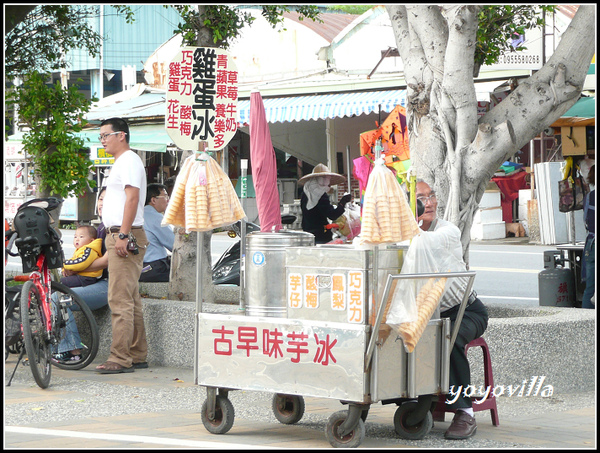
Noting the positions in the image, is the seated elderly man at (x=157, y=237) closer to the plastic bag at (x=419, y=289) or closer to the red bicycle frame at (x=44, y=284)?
the red bicycle frame at (x=44, y=284)

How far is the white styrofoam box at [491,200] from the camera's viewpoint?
68.1ft

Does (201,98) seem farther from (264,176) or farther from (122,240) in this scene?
(264,176)

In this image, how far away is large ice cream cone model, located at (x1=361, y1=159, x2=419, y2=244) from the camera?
4.86 m

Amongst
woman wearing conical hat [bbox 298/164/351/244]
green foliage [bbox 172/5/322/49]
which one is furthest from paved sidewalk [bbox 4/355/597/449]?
green foliage [bbox 172/5/322/49]

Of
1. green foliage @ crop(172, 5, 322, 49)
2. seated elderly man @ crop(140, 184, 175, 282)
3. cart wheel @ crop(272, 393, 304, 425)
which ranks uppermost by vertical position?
green foliage @ crop(172, 5, 322, 49)

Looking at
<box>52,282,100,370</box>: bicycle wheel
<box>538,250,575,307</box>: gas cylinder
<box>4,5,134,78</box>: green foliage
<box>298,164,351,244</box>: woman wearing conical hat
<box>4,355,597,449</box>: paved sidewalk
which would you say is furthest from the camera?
<box>4,5,134,78</box>: green foliage

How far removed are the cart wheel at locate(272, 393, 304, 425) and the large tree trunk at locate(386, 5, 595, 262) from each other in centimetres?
244

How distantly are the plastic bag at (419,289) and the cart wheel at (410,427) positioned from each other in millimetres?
545

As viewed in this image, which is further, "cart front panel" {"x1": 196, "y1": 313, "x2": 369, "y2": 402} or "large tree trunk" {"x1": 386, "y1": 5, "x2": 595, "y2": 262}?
"large tree trunk" {"x1": 386, "y1": 5, "x2": 595, "y2": 262}

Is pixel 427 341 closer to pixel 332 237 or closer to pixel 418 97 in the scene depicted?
Result: pixel 418 97

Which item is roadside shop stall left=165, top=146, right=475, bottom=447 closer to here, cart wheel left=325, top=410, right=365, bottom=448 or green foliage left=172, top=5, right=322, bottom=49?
cart wheel left=325, top=410, right=365, bottom=448

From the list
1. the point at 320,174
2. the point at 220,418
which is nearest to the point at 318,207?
the point at 320,174

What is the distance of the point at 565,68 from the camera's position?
7.40 meters

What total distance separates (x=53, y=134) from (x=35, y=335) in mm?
3296
